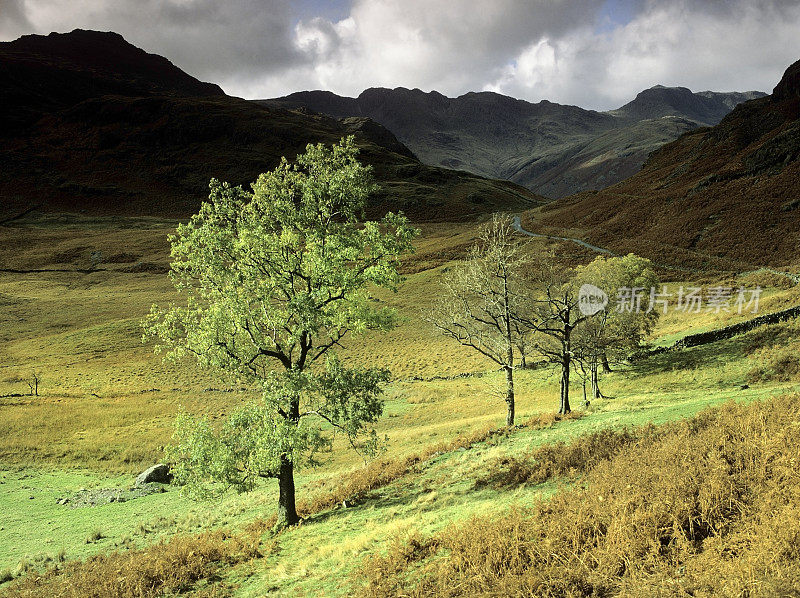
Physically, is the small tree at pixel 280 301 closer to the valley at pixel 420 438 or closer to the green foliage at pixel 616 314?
the valley at pixel 420 438

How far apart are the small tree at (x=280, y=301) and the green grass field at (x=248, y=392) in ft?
10.9

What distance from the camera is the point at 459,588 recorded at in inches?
288

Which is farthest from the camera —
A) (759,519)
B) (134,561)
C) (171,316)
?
(171,316)

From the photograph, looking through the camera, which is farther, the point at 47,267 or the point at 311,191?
the point at 47,267

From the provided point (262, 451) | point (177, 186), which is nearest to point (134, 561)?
point (262, 451)

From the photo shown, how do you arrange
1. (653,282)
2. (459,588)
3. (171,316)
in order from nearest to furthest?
(459,588) < (171,316) < (653,282)

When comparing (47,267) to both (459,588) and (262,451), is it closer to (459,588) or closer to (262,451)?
(262,451)

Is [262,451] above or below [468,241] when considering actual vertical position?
below

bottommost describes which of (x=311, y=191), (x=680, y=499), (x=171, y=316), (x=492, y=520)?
(x=492, y=520)

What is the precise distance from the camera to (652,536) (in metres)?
7.12

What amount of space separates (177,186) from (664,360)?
671 ft

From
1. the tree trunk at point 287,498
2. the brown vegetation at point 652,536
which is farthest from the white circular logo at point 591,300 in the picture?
the tree trunk at point 287,498

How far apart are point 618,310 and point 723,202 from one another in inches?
2064

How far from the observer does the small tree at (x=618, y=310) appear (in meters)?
30.5
